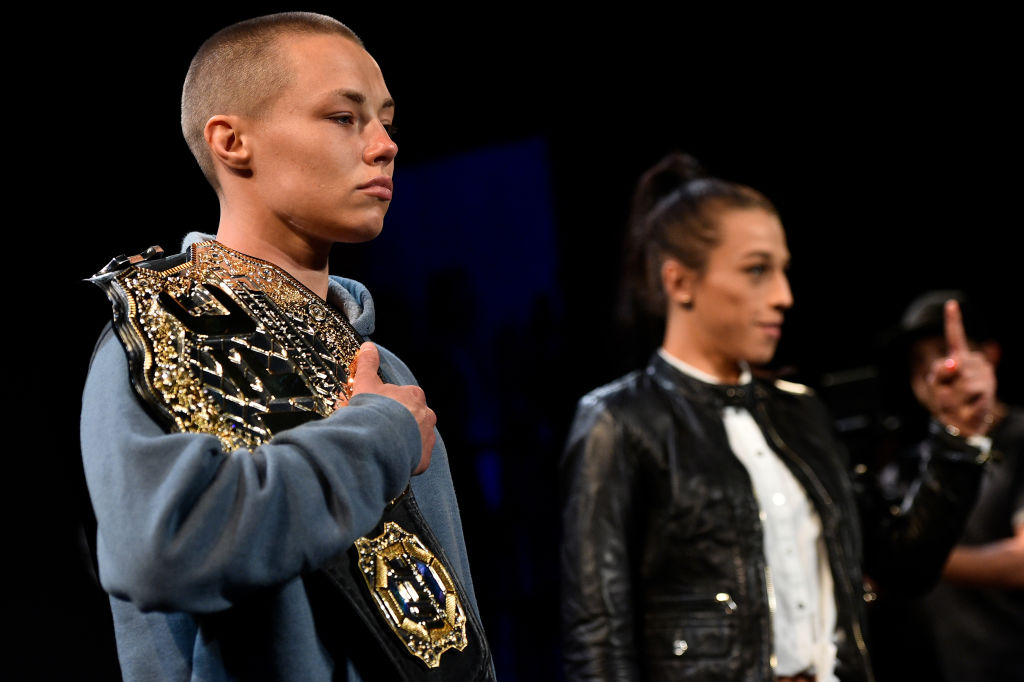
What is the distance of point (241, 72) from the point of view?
1232 millimetres

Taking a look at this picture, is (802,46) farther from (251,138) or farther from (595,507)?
(251,138)

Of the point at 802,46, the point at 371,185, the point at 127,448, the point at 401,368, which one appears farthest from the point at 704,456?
the point at 802,46

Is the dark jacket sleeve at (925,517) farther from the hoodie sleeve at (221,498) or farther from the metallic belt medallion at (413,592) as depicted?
the hoodie sleeve at (221,498)

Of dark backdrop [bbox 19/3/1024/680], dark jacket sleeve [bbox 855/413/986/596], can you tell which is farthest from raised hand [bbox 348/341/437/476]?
dark jacket sleeve [bbox 855/413/986/596]

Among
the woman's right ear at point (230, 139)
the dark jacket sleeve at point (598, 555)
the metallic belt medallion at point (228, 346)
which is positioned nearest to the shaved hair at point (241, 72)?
the woman's right ear at point (230, 139)

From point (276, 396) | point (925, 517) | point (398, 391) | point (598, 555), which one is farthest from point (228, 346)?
point (925, 517)

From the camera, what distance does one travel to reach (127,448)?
0.94 metres

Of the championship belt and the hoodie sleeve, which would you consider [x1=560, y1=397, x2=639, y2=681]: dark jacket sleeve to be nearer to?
the championship belt

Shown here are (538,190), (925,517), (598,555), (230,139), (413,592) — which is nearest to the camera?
(413,592)

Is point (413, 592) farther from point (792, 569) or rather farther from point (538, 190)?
point (538, 190)

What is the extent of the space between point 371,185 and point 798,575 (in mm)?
1306

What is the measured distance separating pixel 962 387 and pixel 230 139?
1781mm

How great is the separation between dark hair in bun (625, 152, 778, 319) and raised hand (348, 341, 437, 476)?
135 centimetres

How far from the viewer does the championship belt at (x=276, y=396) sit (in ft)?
3.30
